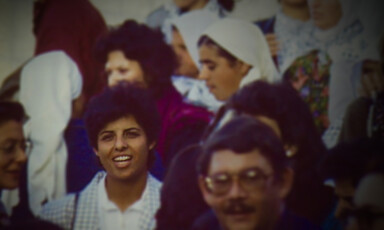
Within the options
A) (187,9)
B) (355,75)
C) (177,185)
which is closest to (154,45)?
(187,9)

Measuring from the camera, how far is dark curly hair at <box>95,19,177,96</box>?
3.40 m

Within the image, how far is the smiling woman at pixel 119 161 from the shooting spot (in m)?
3.32

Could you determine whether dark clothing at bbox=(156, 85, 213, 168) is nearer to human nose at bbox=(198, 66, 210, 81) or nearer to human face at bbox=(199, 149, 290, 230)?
human nose at bbox=(198, 66, 210, 81)

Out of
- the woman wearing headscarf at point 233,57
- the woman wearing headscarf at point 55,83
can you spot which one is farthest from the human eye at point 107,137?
the woman wearing headscarf at point 233,57

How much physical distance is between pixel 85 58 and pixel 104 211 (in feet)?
2.63

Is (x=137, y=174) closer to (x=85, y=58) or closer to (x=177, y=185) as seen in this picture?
(x=177, y=185)

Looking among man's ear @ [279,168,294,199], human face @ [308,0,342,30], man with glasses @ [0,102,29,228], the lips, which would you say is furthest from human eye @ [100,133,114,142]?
human face @ [308,0,342,30]

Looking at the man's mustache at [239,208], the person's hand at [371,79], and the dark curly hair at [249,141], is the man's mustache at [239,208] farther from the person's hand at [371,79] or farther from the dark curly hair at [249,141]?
the person's hand at [371,79]

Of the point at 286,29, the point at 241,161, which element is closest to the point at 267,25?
the point at 286,29

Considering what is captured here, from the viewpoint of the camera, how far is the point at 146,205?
3.30 metres

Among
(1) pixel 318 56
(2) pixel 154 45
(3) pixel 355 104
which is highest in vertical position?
(2) pixel 154 45

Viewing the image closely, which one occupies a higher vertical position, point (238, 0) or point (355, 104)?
Result: point (238, 0)

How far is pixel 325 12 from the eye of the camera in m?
3.24

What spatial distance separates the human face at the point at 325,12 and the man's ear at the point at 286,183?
72cm
